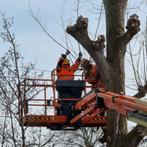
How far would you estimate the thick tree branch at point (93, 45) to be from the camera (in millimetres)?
8680

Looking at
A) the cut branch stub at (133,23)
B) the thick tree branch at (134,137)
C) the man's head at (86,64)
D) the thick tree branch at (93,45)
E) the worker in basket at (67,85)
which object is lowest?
the thick tree branch at (134,137)

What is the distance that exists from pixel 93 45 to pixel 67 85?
176 centimetres

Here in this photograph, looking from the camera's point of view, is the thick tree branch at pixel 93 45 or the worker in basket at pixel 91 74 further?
the worker in basket at pixel 91 74

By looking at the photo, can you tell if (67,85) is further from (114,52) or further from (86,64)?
(114,52)

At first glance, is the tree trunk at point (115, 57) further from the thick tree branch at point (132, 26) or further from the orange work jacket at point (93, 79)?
the orange work jacket at point (93, 79)

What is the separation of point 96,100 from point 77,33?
5.43 ft

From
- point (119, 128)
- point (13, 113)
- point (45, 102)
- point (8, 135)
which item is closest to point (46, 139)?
point (8, 135)

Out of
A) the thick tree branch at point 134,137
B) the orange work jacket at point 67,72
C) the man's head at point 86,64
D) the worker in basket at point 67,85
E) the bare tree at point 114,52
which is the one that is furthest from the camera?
the orange work jacket at point 67,72

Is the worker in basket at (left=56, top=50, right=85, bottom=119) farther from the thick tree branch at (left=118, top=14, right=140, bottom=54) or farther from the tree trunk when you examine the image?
the thick tree branch at (left=118, top=14, right=140, bottom=54)

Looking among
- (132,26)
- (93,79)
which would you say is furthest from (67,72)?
(132,26)

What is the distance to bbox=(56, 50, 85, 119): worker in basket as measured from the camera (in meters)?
10.2

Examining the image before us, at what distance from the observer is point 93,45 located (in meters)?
8.70

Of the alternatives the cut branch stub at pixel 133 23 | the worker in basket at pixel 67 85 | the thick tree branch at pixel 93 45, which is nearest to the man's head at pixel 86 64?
the worker in basket at pixel 67 85

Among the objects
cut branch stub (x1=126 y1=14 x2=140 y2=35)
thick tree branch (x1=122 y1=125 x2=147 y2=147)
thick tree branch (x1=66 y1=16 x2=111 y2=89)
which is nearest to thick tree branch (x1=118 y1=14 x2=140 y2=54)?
cut branch stub (x1=126 y1=14 x2=140 y2=35)
